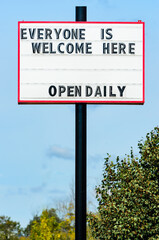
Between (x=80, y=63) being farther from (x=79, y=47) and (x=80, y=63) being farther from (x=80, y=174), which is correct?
(x=80, y=174)

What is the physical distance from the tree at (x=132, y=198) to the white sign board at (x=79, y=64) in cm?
1049

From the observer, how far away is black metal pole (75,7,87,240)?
39.4ft

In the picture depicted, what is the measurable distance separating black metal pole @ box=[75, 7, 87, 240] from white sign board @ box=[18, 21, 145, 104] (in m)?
0.43

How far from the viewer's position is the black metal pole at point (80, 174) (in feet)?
39.4

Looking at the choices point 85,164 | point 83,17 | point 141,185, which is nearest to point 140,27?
point 83,17

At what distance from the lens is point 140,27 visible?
1291 cm

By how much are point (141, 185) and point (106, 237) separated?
125 inches

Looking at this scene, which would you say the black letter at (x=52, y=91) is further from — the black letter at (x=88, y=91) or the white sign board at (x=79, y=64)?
the black letter at (x=88, y=91)

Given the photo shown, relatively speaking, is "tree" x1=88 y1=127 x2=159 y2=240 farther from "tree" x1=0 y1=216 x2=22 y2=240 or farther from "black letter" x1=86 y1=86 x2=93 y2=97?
"tree" x1=0 y1=216 x2=22 y2=240

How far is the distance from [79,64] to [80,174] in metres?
2.79

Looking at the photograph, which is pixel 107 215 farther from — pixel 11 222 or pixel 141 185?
pixel 11 222

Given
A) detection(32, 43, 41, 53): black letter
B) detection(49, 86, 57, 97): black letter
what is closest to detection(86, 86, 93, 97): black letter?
detection(49, 86, 57, 97): black letter

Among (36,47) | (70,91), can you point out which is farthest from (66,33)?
(70,91)

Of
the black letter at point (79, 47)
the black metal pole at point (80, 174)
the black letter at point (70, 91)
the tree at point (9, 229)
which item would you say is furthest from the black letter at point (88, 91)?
the tree at point (9, 229)
